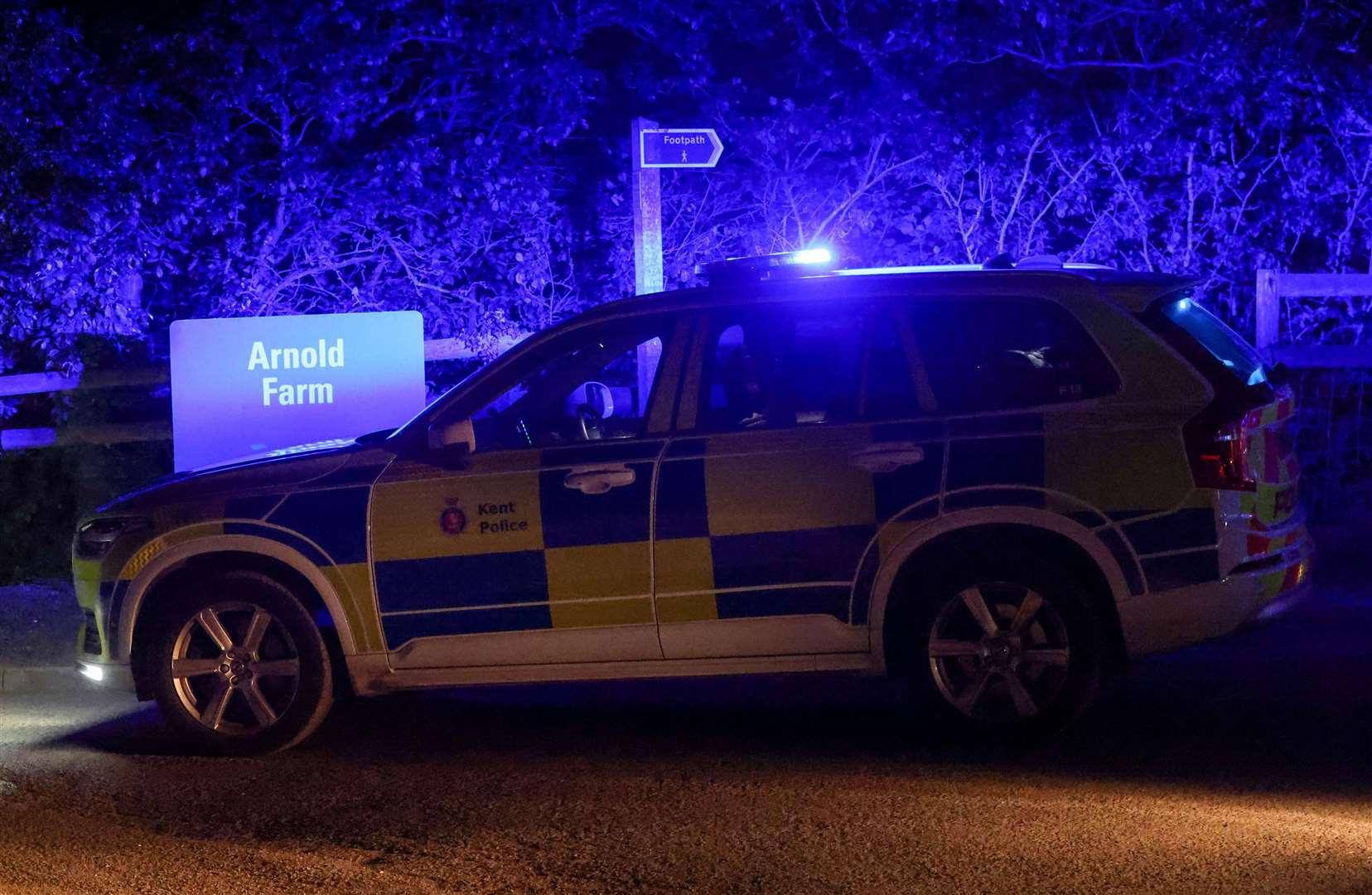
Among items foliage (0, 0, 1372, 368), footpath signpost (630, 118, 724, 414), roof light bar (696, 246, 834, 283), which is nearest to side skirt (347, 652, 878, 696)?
roof light bar (696, 246, 834, 283)

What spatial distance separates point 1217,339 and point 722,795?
92.0 inches

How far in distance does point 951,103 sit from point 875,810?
7.76 meters

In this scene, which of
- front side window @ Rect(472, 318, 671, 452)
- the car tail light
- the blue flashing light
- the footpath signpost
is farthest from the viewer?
the footpath signpost

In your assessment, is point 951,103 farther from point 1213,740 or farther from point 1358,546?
point 1213,740

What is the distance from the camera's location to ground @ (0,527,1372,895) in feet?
14.5

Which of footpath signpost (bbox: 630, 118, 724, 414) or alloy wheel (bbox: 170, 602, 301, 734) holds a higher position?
footpath signpost (bbox: 630, 118, 724, 414)

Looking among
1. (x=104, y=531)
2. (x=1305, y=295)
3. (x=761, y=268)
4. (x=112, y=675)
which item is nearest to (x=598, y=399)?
(x=761, y=268)

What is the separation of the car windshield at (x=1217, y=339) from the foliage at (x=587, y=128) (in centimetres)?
552

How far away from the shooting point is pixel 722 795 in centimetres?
517

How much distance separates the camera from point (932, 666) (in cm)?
552

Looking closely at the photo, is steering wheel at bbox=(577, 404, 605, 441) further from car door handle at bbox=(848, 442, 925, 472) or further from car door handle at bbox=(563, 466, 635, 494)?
car door handle at bbox=(848, 442, 925, 472)

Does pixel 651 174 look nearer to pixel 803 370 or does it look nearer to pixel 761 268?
pixel 761 268

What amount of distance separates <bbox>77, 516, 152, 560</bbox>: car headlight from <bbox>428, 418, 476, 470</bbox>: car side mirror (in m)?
1.14

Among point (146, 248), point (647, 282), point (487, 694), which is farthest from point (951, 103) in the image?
point (487, 694)
